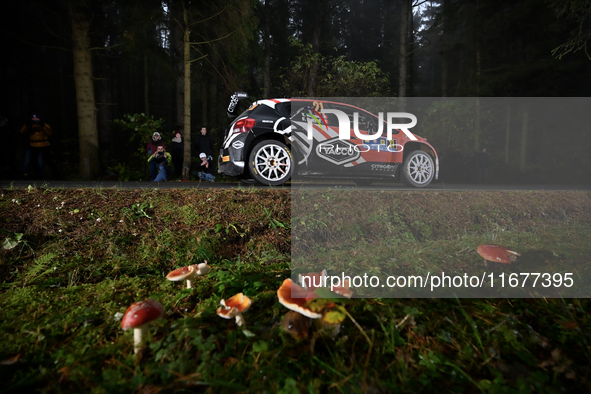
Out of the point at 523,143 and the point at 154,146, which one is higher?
the point at 523,143

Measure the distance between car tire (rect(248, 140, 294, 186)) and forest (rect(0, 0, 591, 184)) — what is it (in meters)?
4.64

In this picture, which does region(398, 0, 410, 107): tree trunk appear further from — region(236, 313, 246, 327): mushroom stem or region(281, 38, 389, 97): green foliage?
region(236, 313, 246, 327): mushroom stem

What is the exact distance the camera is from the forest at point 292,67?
885 cm

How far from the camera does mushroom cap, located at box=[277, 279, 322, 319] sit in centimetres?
118

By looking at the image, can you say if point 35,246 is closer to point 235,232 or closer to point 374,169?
point 235,232

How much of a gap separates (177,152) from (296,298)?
9499 millimetres

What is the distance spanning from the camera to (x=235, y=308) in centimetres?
133

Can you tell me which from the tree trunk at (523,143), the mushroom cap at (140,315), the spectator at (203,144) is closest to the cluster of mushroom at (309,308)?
the mushroom cap at (140,315)

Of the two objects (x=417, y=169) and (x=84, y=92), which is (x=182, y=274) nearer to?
(x=417, y=169)

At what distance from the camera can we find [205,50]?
993cm

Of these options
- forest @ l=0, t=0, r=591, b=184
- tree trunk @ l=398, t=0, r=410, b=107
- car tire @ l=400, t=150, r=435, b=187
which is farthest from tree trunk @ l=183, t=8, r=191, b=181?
tree trunk @ l=398, t=0, r=410, b=107

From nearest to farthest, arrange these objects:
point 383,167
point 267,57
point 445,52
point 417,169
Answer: point 383,167, point 417,169, point 267,57, point 445,52

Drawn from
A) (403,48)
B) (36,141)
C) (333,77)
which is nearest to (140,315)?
(36,141)

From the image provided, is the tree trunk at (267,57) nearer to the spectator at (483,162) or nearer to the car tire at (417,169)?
the car tire at (417,169)
